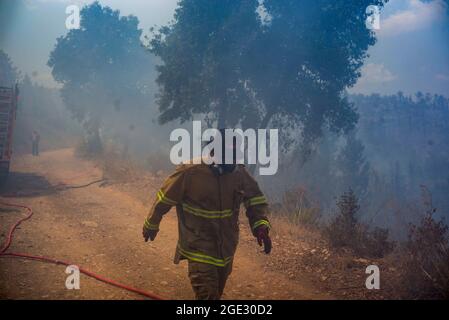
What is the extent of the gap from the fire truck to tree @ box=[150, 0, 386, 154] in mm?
6273

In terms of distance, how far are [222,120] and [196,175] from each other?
11040mm

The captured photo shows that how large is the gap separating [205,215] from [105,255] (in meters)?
3.85

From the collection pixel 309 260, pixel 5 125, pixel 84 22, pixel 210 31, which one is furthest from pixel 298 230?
pixel 84 22

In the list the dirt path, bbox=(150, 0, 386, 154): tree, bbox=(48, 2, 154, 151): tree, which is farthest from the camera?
bbox=(48, 2, 154, 151): tree

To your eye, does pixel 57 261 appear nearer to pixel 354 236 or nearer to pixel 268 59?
pixel 354 236

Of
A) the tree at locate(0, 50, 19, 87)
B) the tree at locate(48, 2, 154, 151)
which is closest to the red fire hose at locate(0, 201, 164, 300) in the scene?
the tree at locate(48, 2, 154, 151)

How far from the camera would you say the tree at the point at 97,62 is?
2566 centimetres

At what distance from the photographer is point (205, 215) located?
12.7 feet

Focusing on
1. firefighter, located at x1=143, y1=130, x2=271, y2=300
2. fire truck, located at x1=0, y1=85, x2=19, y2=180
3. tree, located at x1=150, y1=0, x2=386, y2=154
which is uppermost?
tree, located at x1=150, y1=0, x2=386, y2=154

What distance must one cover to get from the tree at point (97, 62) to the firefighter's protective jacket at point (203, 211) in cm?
2387

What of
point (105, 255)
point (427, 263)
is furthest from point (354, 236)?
point (105, 255)

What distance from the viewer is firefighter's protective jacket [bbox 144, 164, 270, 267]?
3.84m

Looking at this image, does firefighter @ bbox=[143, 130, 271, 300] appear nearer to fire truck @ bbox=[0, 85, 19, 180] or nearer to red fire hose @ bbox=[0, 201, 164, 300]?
red fire hose @ bbox=[0, 201, 164, 300]

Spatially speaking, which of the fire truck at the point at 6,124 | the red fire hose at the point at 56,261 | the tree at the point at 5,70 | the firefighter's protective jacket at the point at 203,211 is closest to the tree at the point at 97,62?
the fire truck at the point at 6,124
